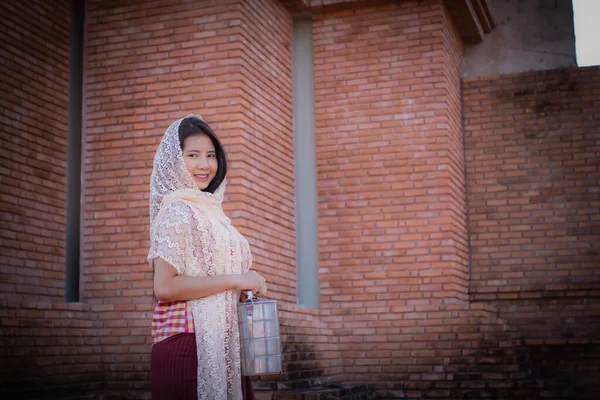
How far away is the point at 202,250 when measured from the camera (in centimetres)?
304

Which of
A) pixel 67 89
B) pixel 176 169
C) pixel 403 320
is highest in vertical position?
pixel 67 89

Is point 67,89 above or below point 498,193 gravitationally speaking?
above

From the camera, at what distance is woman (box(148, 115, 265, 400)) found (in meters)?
2.94

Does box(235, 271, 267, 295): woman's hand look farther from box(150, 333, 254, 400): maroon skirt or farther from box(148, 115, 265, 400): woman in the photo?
box(150, 333, 254, 400): maroon skirt

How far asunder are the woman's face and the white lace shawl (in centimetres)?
4

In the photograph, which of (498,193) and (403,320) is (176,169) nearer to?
(403,320)

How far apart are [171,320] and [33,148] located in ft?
17.7

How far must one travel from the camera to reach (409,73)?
30.8ft

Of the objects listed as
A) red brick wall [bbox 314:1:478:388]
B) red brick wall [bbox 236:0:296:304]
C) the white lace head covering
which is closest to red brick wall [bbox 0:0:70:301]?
red brick wall [bbox 236:0:296:304]

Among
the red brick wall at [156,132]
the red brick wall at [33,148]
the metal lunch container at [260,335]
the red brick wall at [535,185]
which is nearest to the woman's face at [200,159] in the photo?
the metal lunch container at [260,335]

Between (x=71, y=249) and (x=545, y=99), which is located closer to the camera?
(x=71, y=249)

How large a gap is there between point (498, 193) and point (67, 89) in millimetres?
5011

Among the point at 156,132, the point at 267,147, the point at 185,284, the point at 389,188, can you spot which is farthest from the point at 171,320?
the point at 389,188

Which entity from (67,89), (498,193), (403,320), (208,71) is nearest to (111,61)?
(67,89)
